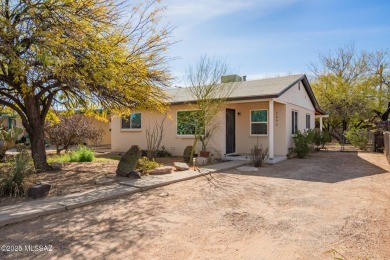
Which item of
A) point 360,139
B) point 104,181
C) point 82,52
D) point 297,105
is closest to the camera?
point 82,52

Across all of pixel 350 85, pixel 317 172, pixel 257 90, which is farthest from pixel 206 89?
pixel 350 85

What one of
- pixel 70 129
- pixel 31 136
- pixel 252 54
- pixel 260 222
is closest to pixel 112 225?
pixel 260 222

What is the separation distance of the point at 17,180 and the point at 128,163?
295 centimetres

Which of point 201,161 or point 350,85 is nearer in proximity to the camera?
point 201,161

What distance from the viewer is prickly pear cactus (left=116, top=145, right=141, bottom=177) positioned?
8172mm

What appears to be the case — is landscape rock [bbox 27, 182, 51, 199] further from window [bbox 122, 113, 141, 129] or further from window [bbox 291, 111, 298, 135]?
window [bbox 291, 111, 298, 135]

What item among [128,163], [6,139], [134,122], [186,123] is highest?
[134,122]

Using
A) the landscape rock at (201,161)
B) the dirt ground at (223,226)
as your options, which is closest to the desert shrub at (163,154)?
the landscape rock at (201,161)

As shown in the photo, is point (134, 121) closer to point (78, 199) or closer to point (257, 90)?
point (257, 90)

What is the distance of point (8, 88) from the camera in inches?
341

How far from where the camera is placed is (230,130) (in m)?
13.5

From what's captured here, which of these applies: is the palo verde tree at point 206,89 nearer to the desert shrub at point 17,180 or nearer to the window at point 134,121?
the window at point 134,121

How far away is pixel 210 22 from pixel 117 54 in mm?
4592

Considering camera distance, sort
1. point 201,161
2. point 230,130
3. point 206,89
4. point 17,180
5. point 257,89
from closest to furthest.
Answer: point 17,180 → point 201,161 → point 206,89 → point 257,89 → point 230,130
